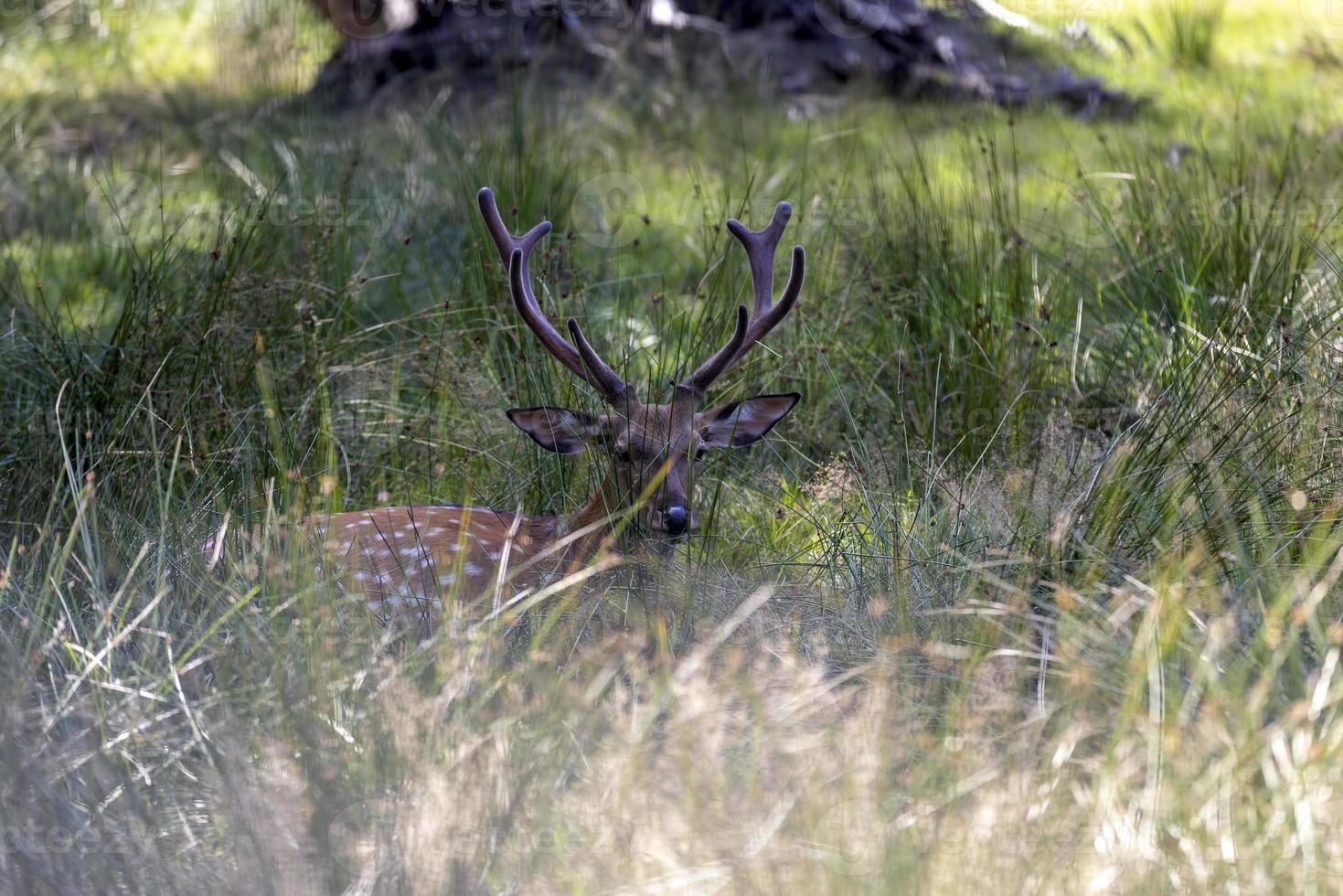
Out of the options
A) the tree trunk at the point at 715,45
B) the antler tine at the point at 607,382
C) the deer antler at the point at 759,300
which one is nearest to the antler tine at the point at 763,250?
the deer antler at the point at 759,300

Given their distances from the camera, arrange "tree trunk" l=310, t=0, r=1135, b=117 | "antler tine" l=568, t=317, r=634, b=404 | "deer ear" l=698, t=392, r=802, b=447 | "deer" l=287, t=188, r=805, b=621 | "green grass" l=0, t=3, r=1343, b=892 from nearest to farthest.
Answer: "green grass" l=0, t=3, r=1343, b=892 < "deer" l=287, t=188, r=805, b=621 < "antler tine" l=568, t=317, r=634, b=404 < "deer ear" l=698, t=392, r=802, b=447 < "tree trunk" l=310, t=0, r=1135, b=117

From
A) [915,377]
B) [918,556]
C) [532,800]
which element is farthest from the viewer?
[915,377]

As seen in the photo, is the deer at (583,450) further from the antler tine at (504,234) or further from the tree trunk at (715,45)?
the tree trunk at (715,45)

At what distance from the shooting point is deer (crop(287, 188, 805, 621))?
363cm

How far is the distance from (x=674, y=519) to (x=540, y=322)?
68 cm

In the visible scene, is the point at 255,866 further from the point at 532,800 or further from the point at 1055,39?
the point at 1055,39

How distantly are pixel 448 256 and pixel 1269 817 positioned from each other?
12.4ft

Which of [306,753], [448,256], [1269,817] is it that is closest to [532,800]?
[306,753]

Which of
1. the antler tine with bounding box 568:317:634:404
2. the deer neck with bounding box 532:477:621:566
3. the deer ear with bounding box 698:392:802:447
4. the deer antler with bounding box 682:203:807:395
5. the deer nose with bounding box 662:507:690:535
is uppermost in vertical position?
the deer antler with bounding box 682:203:807:395

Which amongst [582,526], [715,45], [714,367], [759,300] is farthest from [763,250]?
[715,45]

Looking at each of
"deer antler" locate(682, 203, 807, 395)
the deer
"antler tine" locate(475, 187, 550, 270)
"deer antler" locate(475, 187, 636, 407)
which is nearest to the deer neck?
the deer

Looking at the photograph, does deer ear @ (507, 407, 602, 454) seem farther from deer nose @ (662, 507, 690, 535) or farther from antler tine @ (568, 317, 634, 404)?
deer nose @ (662, 507, 690, 535)

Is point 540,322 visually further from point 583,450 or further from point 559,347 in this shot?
point 583,450

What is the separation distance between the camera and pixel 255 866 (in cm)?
225
